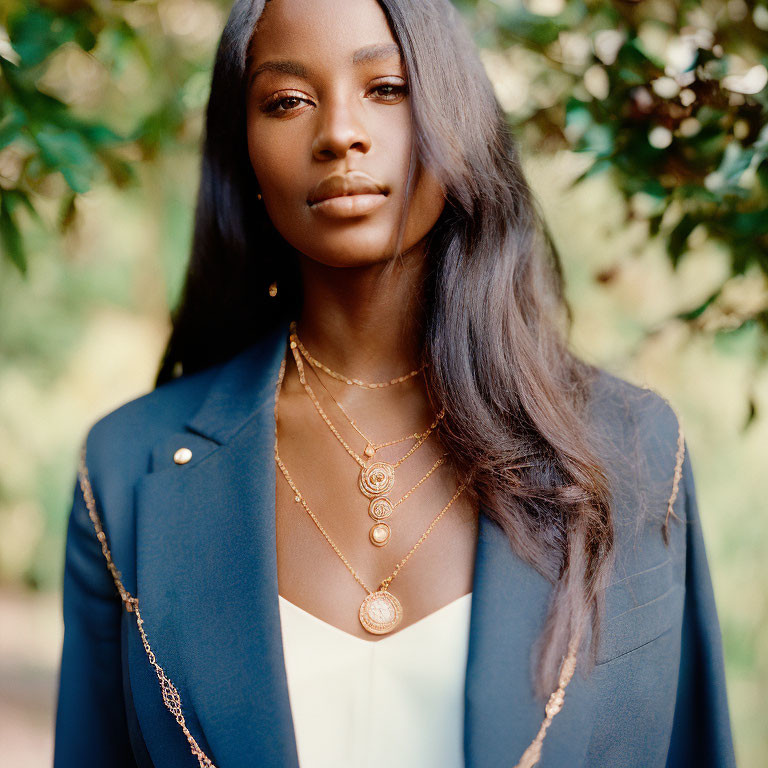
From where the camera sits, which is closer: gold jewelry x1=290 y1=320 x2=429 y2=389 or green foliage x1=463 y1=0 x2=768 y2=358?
gold jewelry x1=290 y1=320 x2=429 y2=389

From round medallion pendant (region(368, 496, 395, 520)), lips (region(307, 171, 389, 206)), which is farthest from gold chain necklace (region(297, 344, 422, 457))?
lips (region(307, 171, 389, 206))

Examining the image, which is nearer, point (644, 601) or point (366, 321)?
point (644, 601)

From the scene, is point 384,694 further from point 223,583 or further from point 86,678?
point 86,678

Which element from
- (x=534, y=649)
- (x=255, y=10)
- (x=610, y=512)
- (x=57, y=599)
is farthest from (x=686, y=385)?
(x=57, y=599)

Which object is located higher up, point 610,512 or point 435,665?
point 610,512

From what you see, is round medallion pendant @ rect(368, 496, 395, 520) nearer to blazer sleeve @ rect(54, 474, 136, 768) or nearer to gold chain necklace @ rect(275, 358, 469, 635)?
gold chain necklace @ rect(275, 358, 469, 635)

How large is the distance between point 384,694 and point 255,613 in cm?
26

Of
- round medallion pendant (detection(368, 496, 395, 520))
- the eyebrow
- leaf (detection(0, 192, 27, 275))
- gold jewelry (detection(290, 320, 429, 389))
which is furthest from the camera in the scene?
leaf (detection(0, 192, 27, 275))

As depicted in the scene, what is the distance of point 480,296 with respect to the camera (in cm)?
157

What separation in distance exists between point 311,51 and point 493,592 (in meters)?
0.98

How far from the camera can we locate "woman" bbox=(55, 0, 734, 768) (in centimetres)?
135

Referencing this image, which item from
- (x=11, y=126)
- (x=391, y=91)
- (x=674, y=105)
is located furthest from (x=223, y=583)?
(x=674, y=105)

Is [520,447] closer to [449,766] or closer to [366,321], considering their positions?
[366,321]

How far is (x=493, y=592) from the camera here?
1.34 meters
